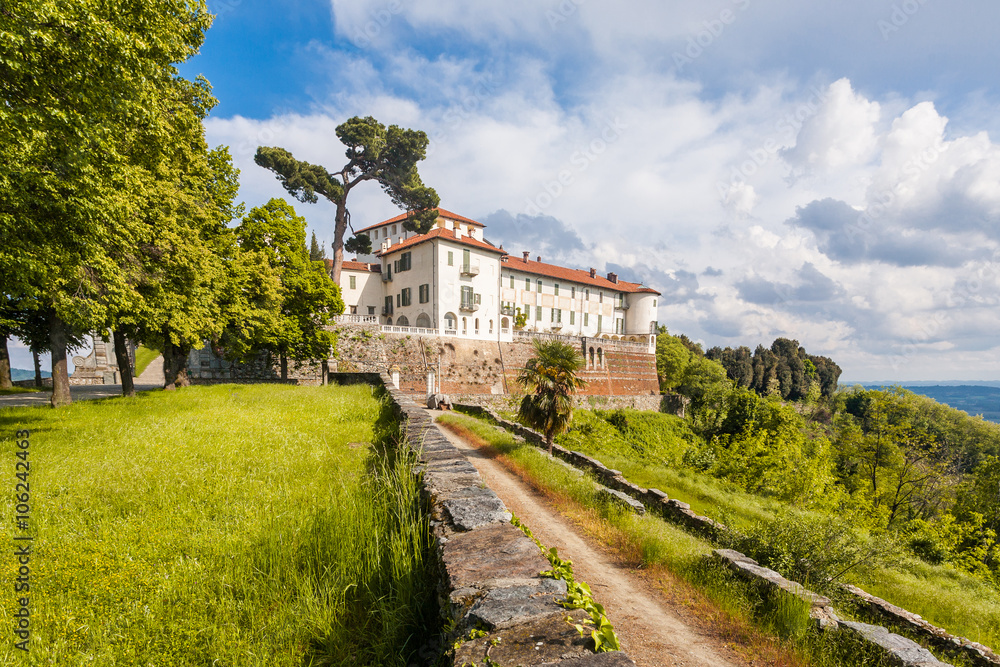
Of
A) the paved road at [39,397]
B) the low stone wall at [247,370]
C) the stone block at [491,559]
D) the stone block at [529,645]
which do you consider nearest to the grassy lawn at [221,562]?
the stone block at [491,559]

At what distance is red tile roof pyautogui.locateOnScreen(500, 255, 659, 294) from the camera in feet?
182

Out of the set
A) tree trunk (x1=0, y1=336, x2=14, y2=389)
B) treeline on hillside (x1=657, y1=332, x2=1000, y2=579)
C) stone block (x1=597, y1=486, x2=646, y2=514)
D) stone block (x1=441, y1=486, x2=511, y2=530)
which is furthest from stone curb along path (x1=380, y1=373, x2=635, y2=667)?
tree trunk (x1=0, y1=336, x2=14, y2=389)

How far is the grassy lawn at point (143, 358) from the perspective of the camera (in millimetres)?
37388

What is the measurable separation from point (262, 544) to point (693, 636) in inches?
205

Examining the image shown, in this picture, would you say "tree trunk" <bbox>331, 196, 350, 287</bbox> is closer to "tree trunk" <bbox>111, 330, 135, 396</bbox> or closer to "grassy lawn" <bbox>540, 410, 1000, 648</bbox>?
"tree trunk" <bbox>111, 330, 135, 396</bbox>

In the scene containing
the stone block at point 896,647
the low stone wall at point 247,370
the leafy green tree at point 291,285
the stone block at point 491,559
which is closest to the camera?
the stone block at point 491,559

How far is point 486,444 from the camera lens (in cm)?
1592

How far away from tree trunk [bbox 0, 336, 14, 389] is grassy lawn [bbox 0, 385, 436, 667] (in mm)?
23871

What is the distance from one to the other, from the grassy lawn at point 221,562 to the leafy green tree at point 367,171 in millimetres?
37819

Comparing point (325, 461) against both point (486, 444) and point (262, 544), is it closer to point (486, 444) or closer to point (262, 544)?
point (262, 544)

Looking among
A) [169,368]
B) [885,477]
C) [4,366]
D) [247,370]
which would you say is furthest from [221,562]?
[247,370]

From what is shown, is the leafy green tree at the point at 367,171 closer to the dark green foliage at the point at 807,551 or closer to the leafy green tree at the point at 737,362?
the dark green foliage at the point at 807,551

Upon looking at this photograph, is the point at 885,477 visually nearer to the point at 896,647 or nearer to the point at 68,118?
the point at 896,647

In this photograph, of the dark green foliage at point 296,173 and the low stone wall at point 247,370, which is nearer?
the low stone wall at point 247,370
